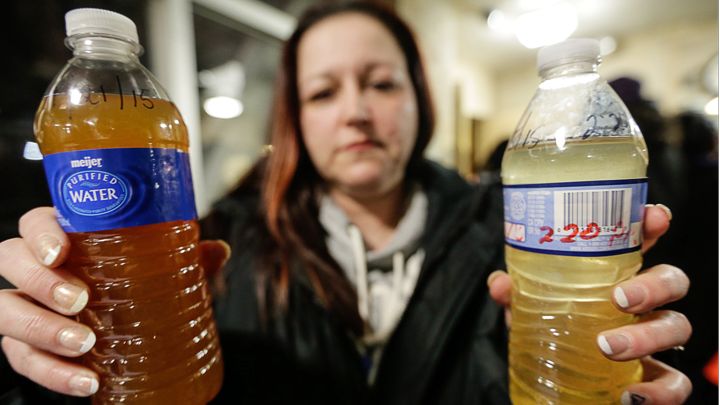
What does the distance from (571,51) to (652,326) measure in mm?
482

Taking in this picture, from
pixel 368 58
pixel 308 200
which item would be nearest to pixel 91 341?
pixel 308 200

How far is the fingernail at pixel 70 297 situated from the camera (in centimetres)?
49

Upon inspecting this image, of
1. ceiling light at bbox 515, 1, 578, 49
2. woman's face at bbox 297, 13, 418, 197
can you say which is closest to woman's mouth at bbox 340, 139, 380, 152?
woman's face at bbox 297, 13, 418, 197

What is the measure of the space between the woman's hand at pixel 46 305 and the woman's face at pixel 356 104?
2.55 ft

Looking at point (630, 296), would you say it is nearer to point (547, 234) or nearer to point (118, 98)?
point (547, 234)

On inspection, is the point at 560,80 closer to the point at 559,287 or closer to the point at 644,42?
the point at 559,287

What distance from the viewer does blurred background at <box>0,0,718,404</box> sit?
105 centimetres

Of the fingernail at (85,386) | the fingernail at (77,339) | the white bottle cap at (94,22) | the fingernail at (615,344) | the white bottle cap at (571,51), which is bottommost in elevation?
the fingernail at (85,386)

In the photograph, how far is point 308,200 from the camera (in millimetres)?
1373

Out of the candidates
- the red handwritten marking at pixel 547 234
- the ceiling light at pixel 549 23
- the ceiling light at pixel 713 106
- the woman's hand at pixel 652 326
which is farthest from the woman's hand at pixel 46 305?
the ceiling light at pixel 549 23

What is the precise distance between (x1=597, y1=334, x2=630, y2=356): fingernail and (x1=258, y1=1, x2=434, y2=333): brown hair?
0.75 meters

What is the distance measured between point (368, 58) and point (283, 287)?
831 millimetres

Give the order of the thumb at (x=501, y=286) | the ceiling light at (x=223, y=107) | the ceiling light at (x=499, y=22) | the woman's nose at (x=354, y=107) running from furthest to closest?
the ceiling light at (x=499, y=22) < the ceiling light at (x=223, y=107) < the woman's nose at (x=354, y=107) < the thumb at (x=501, y=286)

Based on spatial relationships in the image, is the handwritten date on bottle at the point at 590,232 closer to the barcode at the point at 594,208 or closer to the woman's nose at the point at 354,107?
the barcode at the point at 594,208
